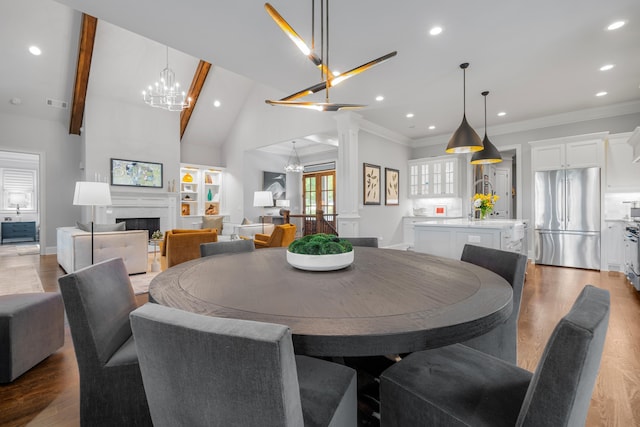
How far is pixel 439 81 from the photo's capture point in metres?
3.97

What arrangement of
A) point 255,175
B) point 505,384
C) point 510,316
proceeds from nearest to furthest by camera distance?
point 505,384 < point 510,316 < point 255,175

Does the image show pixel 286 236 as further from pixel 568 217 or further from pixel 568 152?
pixel 568 152

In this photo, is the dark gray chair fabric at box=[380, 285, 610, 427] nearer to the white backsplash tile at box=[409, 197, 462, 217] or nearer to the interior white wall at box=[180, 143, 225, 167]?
the white backsplash tile at box=[409, 197, 462, 217]

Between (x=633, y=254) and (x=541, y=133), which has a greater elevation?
(x=541, y=133)

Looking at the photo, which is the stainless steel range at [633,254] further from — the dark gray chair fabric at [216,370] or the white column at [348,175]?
the dark gray chair fabric at [216,370]

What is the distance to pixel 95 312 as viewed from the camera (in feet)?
3.66

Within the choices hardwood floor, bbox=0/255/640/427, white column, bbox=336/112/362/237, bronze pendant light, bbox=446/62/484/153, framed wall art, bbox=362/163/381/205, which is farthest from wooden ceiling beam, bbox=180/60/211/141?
bronze pendant light, bbox=446/62/484/153

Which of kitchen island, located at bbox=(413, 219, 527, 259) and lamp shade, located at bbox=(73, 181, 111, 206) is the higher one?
lamp shade, located at bbox=(73, 181, 111, 206)

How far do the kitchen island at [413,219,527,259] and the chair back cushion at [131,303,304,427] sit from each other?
142 inches

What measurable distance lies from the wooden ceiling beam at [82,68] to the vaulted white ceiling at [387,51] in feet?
0.70

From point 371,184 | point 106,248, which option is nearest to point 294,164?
point 371,184

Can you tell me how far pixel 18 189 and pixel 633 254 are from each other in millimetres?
14376

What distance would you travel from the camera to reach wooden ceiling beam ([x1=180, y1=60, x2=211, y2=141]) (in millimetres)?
6762

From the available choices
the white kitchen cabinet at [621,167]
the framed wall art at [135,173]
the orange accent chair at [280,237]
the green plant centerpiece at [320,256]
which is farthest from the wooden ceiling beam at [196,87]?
the white kitchen cabinet at [621,167]
